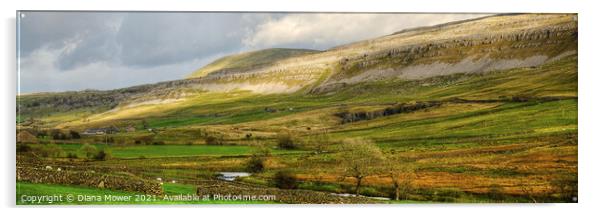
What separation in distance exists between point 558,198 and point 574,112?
6.86 feet

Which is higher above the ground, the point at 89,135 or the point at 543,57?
the point at 543,57

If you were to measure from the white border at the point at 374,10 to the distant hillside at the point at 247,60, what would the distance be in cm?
130

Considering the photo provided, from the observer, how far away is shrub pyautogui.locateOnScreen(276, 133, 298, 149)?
1866cm

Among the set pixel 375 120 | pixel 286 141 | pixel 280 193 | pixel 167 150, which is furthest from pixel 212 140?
pixel 375 120

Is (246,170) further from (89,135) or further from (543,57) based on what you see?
(543,57)

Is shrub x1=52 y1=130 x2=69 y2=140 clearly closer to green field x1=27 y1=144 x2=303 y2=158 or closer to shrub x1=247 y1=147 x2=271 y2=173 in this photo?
green field x1=27 y1=144 x2=303 y2=158

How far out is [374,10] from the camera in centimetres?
1800

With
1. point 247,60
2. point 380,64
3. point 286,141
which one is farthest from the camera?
point 380,64

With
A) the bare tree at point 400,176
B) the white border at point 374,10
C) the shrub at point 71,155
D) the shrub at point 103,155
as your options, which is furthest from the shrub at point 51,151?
the bare tree at point 400,176

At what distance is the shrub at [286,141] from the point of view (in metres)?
18.7

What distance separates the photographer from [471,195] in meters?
18.1

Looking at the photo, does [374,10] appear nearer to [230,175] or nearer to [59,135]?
[230,175]

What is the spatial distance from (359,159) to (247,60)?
145 inches

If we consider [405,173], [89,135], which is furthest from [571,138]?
[89,135]
